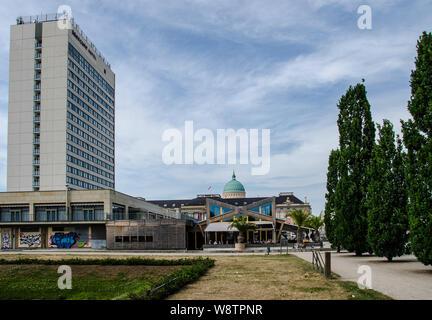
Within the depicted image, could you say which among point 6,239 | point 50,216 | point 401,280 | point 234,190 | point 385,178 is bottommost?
point 6,239

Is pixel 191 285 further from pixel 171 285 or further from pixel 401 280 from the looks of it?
pixel 401 280

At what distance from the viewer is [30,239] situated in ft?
219

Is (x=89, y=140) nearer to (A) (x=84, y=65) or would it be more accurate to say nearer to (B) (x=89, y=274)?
(A) (x=84, y=65)

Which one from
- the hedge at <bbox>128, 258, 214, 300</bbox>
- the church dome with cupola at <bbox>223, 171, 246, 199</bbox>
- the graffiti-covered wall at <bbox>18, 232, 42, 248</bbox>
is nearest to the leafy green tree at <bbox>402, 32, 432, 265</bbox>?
the hedge at <bbox>128, 258, 214, 300</bbox>

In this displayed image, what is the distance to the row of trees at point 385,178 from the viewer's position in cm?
2411

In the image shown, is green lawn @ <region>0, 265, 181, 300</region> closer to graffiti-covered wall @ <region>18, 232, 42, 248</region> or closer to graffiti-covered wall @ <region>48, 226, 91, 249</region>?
graffiti-covered wall @ <region>48, 226, 91, 249</region>

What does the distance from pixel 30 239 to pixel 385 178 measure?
181ft

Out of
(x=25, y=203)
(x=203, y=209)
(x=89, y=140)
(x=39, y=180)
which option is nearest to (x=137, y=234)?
(x=25, y=203)

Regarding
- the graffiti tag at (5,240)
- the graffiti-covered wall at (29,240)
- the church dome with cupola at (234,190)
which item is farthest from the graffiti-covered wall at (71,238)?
the church dome with cupola at (234,190)

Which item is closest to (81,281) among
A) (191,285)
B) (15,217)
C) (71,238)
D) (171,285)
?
(191,285)

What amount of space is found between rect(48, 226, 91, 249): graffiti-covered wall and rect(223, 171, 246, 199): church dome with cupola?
95.2 metres

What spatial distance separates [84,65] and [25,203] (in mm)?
52482

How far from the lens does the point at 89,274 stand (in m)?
30.1

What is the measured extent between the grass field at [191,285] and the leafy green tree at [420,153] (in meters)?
5.87
